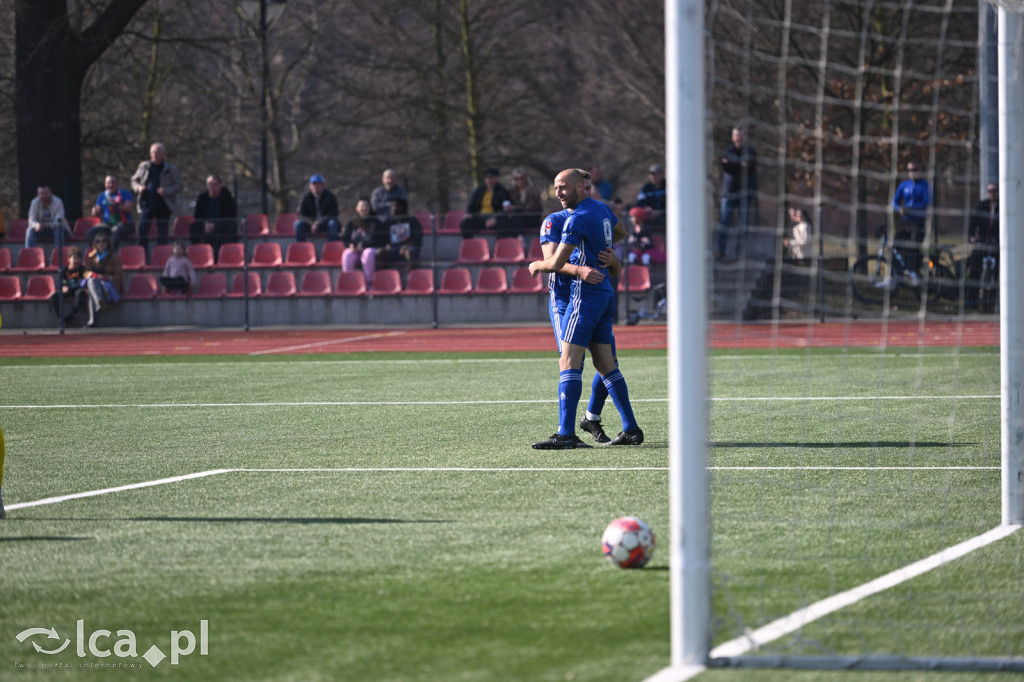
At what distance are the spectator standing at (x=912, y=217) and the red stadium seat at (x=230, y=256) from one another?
12426mm

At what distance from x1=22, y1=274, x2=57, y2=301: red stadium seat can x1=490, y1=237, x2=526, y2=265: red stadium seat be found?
8.64m

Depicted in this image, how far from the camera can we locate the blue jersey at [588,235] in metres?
8.75

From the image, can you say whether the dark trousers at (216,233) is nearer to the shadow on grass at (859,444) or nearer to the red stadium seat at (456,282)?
the red stadium seat at (456,282)

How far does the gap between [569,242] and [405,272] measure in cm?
1593

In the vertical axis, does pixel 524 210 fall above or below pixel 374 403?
above

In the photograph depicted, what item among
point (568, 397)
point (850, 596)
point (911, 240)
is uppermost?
point (911, 240)

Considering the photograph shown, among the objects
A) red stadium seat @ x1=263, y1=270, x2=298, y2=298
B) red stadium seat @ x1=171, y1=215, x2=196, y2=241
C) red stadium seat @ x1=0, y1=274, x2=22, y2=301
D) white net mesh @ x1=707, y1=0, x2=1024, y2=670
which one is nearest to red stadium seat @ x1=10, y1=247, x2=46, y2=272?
red stadium seat @ x1=0, y1=274, x2=22, y2=301

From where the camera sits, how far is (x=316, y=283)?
24.8 metres

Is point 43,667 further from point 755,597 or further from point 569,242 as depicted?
point 569,242

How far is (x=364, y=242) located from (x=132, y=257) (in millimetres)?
4938

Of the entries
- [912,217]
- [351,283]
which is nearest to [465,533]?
[912,217]

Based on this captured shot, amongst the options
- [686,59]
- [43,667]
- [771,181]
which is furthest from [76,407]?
[771,181]

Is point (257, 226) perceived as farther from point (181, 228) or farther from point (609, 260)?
point (609, 260)

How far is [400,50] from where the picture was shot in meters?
34.4
